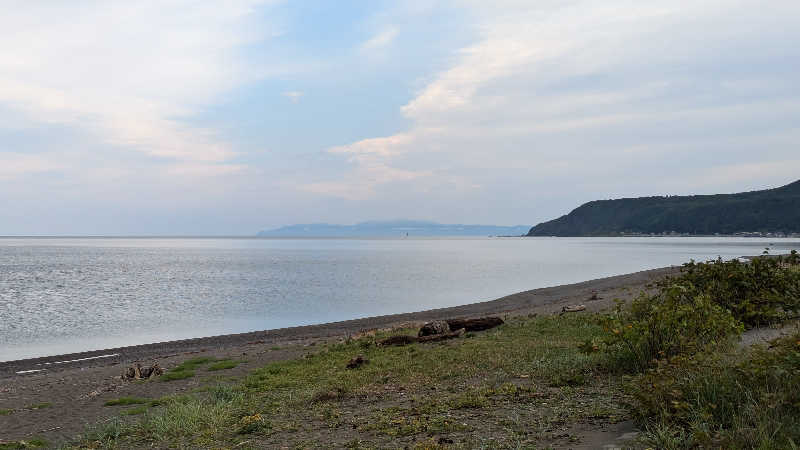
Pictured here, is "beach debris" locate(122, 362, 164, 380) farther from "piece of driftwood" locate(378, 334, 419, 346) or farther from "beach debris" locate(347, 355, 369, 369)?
"piece of driftwood" locate(378, 334, 419, 346)

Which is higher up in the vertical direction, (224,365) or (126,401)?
(126,401)

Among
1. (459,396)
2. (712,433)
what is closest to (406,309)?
(459,396)

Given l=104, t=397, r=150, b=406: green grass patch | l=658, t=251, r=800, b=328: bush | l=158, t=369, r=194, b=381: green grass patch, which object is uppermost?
l=658, t=251, r=800, b=328: bush

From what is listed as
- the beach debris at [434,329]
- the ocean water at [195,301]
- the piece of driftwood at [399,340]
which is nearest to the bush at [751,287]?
the beach debris at [434,329]

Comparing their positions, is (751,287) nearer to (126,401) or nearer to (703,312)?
(703,312)

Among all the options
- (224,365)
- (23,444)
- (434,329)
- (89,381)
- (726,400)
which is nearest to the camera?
(726,400)

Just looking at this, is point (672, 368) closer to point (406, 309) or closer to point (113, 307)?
point (406, 309)

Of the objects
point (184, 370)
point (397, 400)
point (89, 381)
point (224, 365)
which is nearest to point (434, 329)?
point (224, 365)

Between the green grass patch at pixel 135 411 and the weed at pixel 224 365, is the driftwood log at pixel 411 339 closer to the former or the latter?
the weed at pixel 224 365

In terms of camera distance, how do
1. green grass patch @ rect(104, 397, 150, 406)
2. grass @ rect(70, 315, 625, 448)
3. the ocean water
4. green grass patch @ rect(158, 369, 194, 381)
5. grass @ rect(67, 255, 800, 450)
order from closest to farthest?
grass @ rect(67, 255, 800, 450) < grass @ rect(70, 315, 625, 448) < green grass patch @ rect(104, 397, 150, 406) < green grass patch @ rect(158, 369, 194, 381) < the ocean water

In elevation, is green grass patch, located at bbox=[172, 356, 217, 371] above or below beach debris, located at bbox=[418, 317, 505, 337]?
below

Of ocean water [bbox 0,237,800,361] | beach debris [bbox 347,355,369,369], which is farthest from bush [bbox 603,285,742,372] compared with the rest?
ocean water [bbox 0,237,800,361]

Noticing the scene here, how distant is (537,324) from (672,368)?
11.4 meters

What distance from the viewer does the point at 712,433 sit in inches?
225
